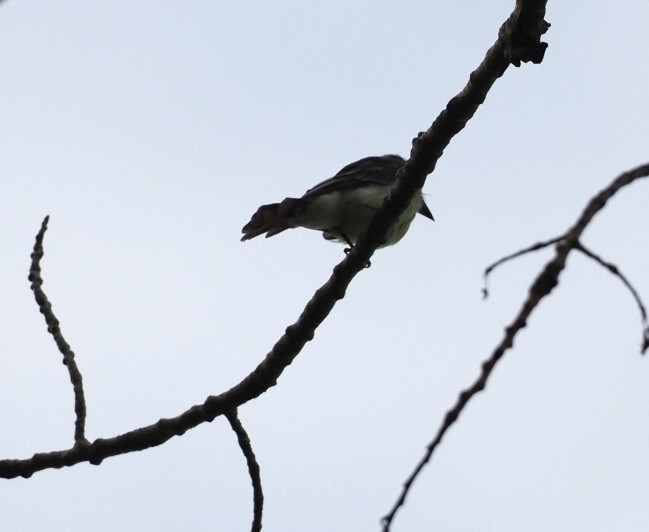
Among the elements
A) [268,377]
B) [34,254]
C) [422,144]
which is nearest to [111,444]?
[268,377]

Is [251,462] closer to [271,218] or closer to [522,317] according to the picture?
[271,218]

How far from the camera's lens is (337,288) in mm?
4969

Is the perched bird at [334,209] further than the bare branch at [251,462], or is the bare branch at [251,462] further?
the perched bird at [334,209]

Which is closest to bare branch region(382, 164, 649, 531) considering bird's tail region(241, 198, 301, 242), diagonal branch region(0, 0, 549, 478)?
diagonal branch region(0, 0, 549, 478)

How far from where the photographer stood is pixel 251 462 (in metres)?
4.93

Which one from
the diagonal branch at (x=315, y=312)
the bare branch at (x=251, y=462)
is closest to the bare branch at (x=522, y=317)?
the diagonal branch at (x=315, y=312)

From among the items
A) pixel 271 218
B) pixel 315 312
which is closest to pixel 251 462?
pixel 315 312

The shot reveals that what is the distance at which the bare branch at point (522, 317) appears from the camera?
1426mm

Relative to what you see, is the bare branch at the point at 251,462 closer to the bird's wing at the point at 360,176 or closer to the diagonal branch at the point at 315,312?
the diagonal branch at the point at 315,312

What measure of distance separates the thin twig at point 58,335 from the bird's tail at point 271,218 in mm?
2344

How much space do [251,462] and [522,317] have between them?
3.67m

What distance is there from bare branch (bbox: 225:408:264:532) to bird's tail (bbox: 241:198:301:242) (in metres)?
2.76

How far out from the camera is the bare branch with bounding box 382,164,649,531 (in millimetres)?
1426

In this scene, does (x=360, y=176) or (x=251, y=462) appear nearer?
(x=251, y=462)
